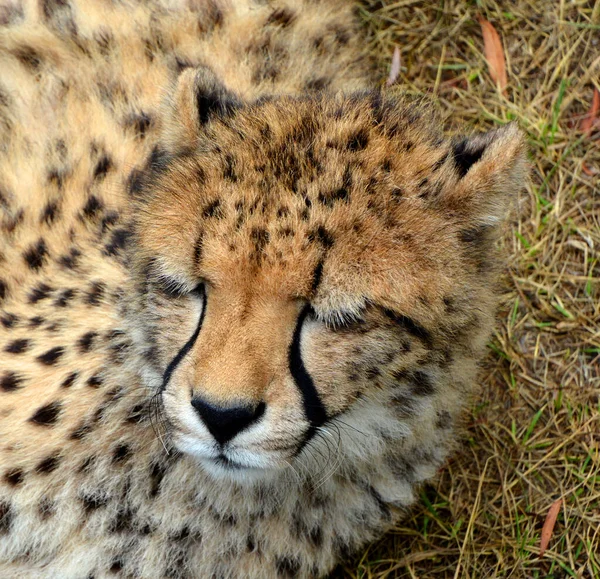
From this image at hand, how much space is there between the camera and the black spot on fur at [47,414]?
2357 millimetres

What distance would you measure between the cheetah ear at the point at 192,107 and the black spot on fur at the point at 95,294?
0.45 m

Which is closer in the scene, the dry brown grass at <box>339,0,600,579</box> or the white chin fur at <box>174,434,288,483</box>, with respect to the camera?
the white chin fur at <box>174,434,288,483</box>

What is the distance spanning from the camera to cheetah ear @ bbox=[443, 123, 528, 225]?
194 centimetres

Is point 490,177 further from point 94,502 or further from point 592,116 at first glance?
point 592,116

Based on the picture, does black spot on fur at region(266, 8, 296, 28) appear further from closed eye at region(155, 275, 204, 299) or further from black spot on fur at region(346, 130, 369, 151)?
closed eye at region(155, 275, 204, 299)

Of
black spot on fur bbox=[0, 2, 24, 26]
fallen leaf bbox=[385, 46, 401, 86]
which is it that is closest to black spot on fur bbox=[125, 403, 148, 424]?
black spot on fur bbox=[0, 2, 24, 26]

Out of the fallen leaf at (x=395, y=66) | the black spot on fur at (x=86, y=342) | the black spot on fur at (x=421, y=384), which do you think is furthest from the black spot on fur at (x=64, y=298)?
the fallen leaf at (x=395, y=66)

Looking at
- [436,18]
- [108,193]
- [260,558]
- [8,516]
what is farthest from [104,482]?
[436,18]

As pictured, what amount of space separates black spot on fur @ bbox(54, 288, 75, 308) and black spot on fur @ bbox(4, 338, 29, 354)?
0.13m

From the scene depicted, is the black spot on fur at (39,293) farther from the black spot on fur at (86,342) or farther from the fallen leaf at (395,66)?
the fallen leaf at (395,66)

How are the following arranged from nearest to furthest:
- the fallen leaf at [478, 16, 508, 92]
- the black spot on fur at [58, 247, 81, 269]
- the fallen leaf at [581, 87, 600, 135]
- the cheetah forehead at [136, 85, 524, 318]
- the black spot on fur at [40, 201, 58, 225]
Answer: the cheetah forehead at [136, 85, 524, 318] → the black spot on fur at [58, 247, 81, 269] → the black spot on fur at [40, 201, 58, 225] → the fallen leaf at [581, 87, 600, 135] → the fallen leaf at [478, 16, 508, 92]

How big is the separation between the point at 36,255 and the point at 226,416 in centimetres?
104

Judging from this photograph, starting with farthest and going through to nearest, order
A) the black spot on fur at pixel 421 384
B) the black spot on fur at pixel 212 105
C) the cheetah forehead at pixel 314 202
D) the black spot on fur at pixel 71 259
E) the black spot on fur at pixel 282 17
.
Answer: the black spot on fur at pixel 282 17
the black spot on fur at pixel 71 259
the black spot on fur at pixel 212 105
the black spot on fur at pixel 421 384
the cheetah forehead at pixel 314 202

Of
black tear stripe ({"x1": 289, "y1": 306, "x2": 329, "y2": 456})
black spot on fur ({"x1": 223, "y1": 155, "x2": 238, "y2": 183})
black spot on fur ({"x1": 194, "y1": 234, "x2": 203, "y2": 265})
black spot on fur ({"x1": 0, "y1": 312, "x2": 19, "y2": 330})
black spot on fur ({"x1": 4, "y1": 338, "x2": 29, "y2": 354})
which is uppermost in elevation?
black spot on fur ({"x1": 223, "y1": 155, "x2": 238, "y2": 183})
